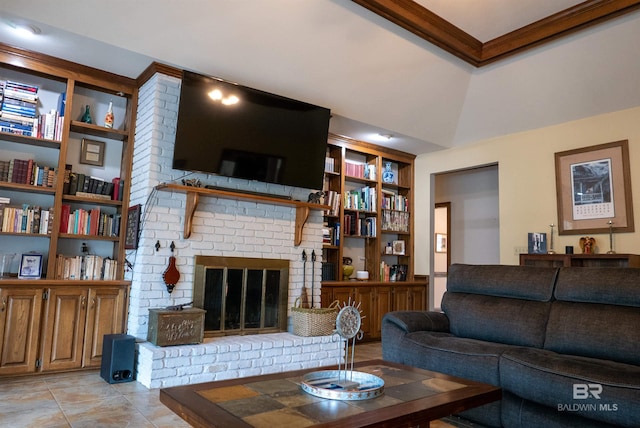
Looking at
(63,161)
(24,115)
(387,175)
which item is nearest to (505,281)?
(387,175)

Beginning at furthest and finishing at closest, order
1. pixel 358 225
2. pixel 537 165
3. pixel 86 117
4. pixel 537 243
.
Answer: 1. pixel 358 225
2. pixel 537 165
3. pixel 537 243
4. pixel 86 117

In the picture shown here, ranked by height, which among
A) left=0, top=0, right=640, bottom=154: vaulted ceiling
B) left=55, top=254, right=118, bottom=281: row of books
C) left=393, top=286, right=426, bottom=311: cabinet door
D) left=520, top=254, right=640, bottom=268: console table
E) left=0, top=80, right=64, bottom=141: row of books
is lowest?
left=393, top=286, right=426, bottom=311: cabinet door

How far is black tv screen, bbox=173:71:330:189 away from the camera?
3.76m

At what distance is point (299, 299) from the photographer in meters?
4.46

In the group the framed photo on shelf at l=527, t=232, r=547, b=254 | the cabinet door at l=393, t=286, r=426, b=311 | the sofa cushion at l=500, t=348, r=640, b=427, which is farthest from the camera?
the cabinet door at l=393, t=286, r=426, b=311

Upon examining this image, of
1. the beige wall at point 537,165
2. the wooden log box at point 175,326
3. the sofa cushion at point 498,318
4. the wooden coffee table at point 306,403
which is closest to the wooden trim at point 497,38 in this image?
the beige wall at point 537,165

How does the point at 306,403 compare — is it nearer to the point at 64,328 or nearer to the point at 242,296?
the point at 242,296

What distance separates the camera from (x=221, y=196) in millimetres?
→ 4004

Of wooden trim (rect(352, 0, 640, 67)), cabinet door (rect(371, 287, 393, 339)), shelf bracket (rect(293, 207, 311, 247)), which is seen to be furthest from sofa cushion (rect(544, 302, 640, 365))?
cabinet door (rect(371, 287, 393, 339))

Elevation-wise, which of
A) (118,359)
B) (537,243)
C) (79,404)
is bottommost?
(79,404)

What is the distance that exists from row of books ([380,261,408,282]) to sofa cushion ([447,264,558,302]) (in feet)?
7.67

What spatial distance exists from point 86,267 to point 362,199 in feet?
10.8

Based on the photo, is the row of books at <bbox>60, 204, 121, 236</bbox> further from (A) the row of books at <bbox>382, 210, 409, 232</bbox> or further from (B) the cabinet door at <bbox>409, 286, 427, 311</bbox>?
(B) the cabinet door at <bbox>409, 286, 427, 311</bbox>

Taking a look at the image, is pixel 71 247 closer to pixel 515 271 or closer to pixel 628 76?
pixel 515 271
